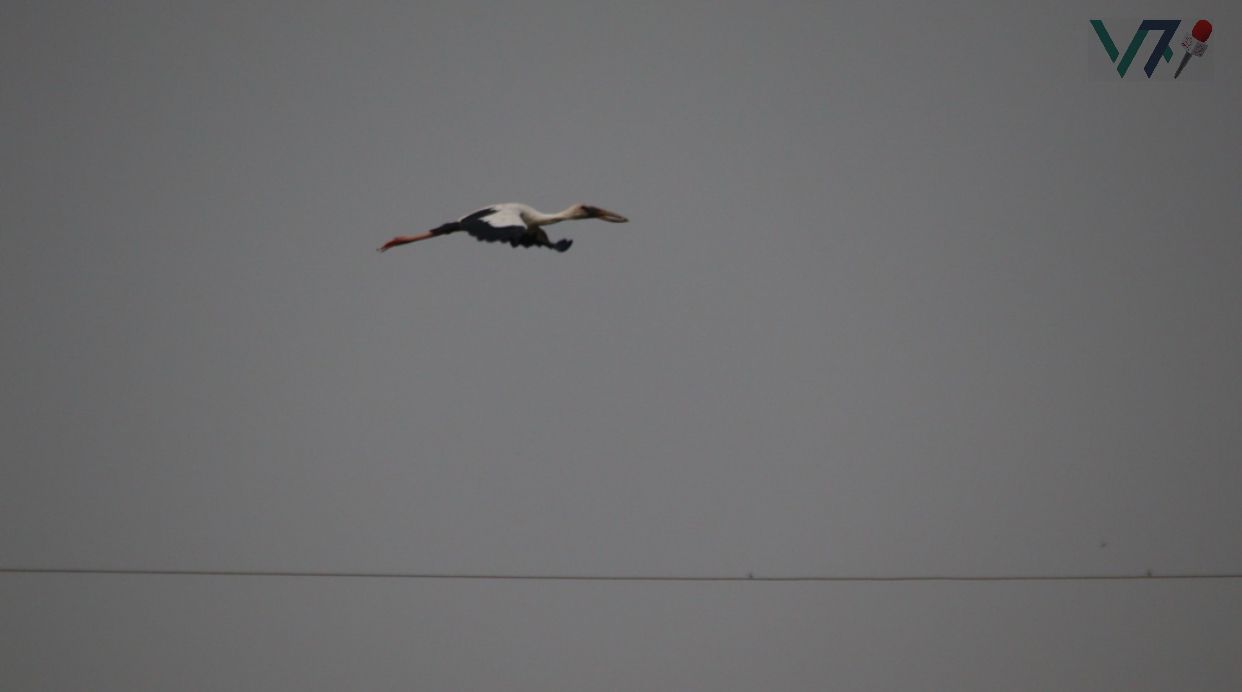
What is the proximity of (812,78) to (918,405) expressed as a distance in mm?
709

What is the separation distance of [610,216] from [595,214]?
3 centimetres

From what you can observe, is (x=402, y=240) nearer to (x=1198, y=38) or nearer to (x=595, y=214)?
(x=595, y=214)

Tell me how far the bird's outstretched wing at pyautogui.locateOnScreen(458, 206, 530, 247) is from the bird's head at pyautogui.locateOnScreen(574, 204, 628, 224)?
0.11 m

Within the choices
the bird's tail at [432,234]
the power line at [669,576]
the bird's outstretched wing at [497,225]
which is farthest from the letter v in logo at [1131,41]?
the bird's tail at [432,234]

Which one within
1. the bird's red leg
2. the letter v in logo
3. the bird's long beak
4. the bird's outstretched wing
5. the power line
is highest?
the letter v in logo

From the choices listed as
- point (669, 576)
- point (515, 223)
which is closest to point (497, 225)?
point (515, 223)

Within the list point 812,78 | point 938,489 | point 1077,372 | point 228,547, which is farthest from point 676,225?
point 228,547

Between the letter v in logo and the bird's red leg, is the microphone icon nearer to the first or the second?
the letter v in logo

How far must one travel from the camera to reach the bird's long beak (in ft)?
6.14

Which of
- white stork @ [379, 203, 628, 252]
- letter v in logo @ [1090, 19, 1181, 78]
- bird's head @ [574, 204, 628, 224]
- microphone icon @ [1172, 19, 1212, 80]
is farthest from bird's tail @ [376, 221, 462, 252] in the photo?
microphone icon @ [1172, 19, 1212, 80]

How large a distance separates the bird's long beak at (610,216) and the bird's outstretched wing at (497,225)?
15 centimetres

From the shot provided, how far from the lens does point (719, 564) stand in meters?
1.88

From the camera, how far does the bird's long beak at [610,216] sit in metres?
1.87

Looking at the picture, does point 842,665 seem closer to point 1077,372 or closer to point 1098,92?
point 1077,372
